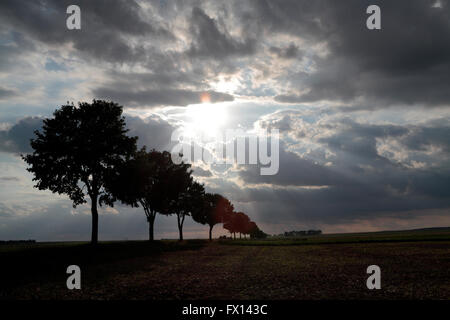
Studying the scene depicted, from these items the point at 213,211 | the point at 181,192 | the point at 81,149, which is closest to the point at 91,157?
the point at 81,149

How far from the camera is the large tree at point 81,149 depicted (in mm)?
42031

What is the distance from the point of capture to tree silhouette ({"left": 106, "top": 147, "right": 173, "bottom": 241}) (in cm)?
4681

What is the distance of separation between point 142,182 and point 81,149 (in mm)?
11007

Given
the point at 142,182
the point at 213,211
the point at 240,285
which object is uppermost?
the point at 142,182

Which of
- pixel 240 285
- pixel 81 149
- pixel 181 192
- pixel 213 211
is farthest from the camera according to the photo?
pixel 213 211

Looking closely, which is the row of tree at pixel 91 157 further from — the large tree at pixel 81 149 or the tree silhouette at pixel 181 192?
the tree silhouette at pixel 181 192

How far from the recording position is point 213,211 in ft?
377

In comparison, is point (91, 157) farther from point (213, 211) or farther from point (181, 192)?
point (213, 211)

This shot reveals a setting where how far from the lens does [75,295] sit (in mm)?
13797

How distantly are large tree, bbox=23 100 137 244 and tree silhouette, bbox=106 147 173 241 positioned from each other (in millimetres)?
1605

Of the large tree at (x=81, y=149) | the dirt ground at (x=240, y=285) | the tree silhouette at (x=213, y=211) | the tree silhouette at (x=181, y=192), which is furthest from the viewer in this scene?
the tree silhouette at (x=213, y=211)

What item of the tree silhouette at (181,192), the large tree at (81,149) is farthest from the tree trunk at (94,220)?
the tree silhouette at (181,192)

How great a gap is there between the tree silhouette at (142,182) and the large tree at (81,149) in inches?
63.2
